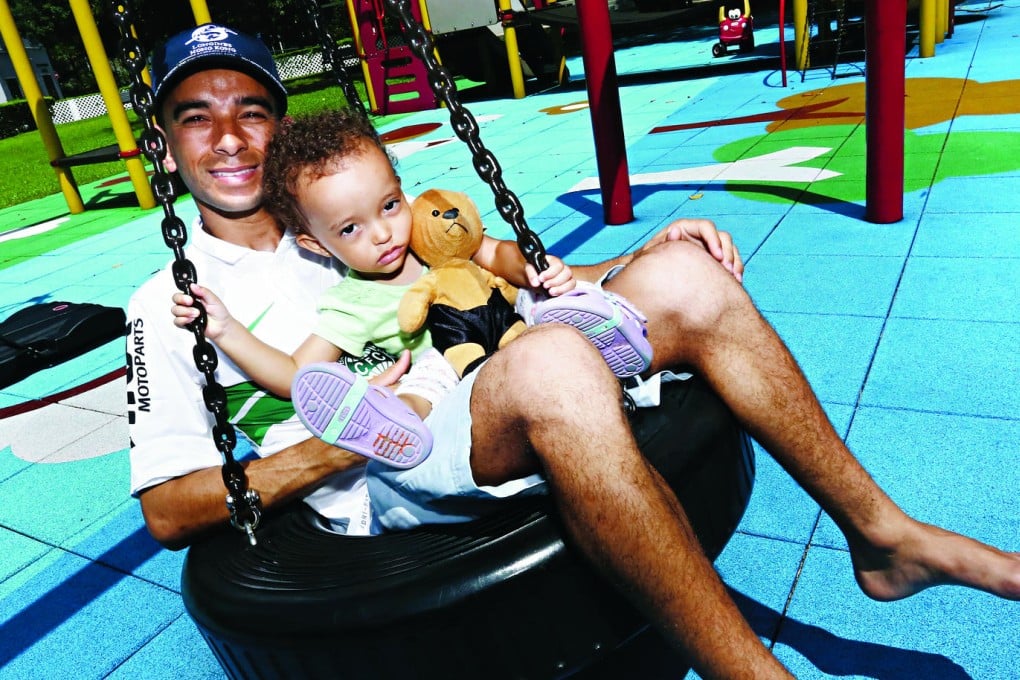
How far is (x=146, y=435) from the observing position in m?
1.84

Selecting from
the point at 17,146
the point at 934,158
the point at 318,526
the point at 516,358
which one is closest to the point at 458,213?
the point at 516,358

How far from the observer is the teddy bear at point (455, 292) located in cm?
196

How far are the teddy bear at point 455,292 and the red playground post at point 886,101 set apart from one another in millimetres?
3083

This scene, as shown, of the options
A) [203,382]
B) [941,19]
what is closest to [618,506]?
[203,382]

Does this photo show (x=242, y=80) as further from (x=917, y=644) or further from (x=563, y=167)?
(x=563, y=167)

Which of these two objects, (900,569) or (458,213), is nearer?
(900,569)

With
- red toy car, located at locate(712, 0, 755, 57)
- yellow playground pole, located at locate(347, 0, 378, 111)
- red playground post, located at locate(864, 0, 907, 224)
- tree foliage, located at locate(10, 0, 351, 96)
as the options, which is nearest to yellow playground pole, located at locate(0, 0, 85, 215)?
tree foliage, located at locate(10, 0, 351, 96)

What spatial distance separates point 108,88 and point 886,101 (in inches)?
314

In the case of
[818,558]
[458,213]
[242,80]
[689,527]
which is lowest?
[818,558]

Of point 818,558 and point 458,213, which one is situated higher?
point 458,213

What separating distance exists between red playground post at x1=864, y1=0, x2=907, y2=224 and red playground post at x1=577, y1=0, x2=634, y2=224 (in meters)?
1.49

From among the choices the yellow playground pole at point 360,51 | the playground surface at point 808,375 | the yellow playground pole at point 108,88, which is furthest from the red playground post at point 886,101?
the yellow playground pole at point 360,51

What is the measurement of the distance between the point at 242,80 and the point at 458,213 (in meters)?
0.76

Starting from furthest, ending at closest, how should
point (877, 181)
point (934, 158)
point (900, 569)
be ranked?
point (934, 158) → point (877, 181) → point (900, 569)
